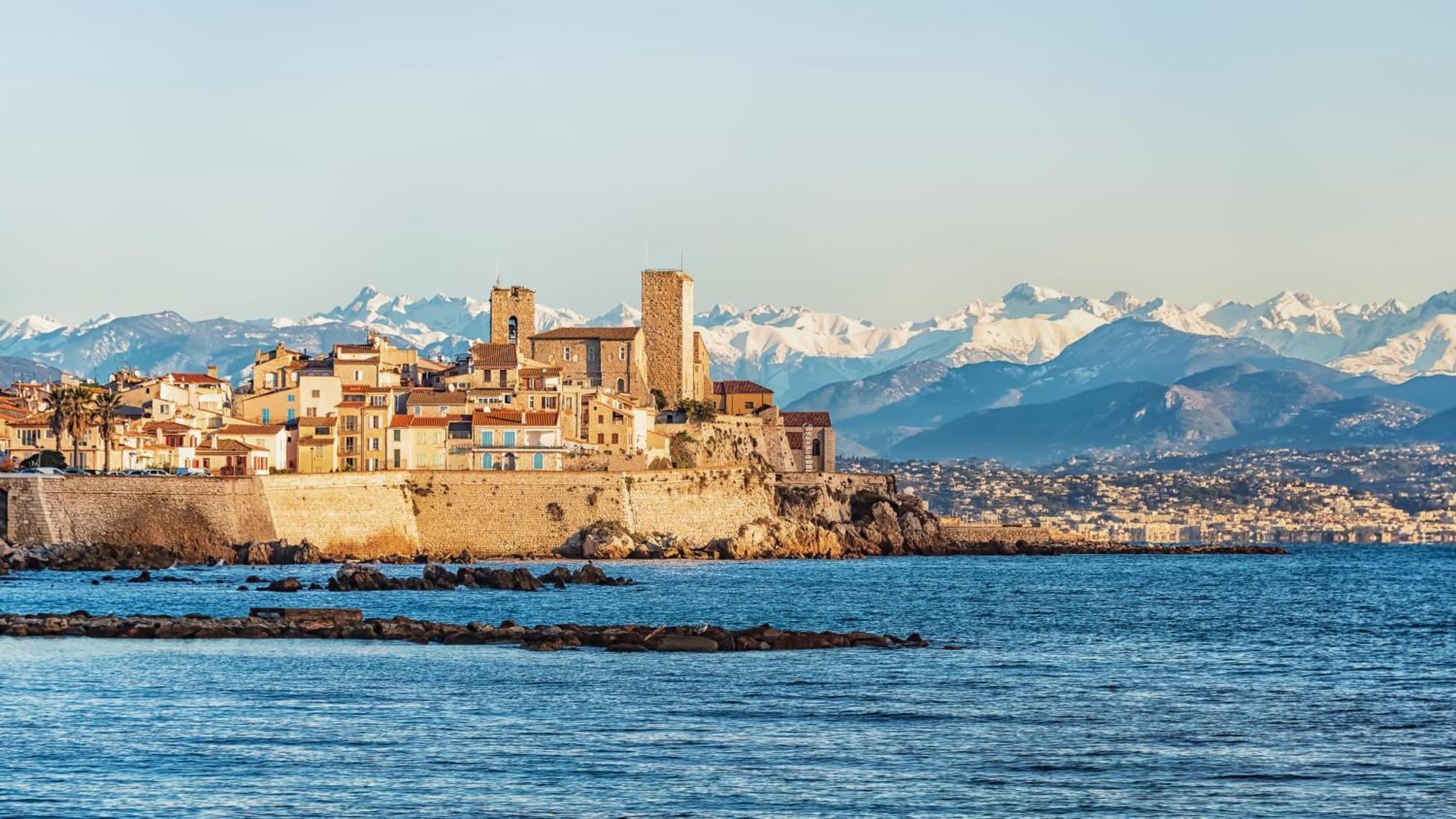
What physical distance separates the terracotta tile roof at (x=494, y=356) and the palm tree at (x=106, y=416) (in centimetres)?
2287

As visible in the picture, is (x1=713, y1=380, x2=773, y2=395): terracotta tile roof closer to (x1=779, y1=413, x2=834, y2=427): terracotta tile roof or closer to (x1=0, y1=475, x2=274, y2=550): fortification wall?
(x1=779, y1=413, x2=834, y2=427): terracotta tile roof

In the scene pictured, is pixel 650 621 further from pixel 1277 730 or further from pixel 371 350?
pixel 371 350

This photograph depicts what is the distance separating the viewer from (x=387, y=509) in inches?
3762

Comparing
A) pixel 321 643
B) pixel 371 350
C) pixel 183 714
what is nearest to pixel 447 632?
pixel 321 643

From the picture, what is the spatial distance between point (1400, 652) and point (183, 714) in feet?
112

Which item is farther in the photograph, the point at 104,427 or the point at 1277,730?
the point at 104,427

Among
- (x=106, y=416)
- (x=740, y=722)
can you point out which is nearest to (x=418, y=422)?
(x=106, y=416)

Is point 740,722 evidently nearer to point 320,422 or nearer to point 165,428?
point 320,422

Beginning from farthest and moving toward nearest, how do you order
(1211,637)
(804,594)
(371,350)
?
(371,350) → (804,594) → (1211,637)

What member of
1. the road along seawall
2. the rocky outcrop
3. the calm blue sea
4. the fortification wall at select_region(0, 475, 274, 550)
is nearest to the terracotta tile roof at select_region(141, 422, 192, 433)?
the road along seawall

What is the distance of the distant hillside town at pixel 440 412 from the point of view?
326ft

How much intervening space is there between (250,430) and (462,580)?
27829 millimetres

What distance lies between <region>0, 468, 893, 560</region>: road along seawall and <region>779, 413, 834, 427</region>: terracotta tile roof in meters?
24.5

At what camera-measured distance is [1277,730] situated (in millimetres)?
38969
